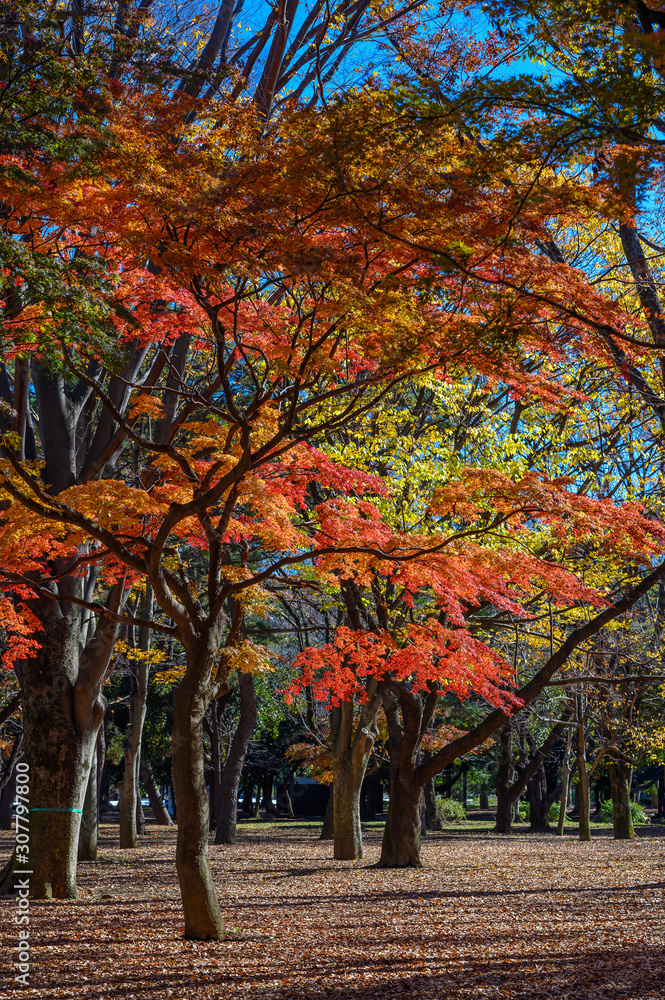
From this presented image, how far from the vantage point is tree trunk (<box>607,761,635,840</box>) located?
23.3 metres

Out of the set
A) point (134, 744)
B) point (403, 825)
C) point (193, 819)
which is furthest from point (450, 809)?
point (193, 819)

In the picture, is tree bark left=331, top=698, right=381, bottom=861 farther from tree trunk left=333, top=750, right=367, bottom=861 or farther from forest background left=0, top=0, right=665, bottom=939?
forest background left=0, top=0, right=665, bottom=939

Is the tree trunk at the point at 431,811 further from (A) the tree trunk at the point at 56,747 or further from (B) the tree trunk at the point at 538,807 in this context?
(A) the tree trunk at the point at 56,747

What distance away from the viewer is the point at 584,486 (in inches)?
559

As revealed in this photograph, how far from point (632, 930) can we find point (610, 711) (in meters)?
14.6

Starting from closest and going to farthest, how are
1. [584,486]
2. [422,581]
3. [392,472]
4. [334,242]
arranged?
[334,242]
[422,581]
[392,472]
[584,486]

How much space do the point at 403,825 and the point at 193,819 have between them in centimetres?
769

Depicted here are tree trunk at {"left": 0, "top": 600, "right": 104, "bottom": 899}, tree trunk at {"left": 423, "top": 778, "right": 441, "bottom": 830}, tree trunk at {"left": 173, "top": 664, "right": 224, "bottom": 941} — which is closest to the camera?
tree trunk at {"left": 173, "top": 664, "right": 224, "bottom": 941}

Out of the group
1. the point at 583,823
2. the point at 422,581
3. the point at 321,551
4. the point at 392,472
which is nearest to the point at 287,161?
the point at 321,551

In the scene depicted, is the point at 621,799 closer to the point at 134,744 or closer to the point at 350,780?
the point at 350,780

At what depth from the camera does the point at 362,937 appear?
741 cm

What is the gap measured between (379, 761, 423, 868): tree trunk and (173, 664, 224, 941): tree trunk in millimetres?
6864

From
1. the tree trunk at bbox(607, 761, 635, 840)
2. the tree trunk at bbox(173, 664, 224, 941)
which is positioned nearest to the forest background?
the tree trunk at bbox(173, 664, 224, 941)

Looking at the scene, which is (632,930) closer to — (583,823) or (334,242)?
(334,242)
